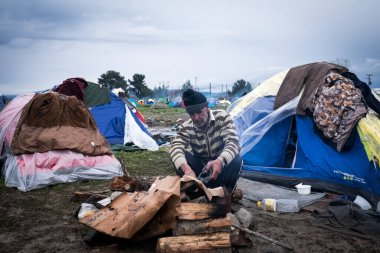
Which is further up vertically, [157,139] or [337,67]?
[337,67]

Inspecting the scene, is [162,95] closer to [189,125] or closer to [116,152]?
[116,152]

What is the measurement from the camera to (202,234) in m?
3.00

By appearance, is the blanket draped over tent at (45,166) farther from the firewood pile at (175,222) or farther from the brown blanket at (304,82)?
the brown blanket at (304,82)

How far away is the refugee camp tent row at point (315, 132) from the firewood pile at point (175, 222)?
259 centimetres

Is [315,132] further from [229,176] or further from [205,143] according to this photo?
[205,143]

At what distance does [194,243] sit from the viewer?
2902 mm

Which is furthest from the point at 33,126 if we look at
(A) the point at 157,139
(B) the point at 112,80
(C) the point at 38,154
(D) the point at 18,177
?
(B) the point at 112,80

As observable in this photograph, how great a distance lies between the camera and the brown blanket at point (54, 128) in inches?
224

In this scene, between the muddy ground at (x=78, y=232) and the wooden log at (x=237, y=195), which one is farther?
the wooden log at (x=237, y=195)

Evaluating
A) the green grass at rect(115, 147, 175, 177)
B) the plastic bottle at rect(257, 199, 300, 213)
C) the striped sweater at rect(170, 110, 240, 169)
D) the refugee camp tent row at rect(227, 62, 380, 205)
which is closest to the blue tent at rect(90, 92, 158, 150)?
the green grass at rect(115, 147, 175, 177)

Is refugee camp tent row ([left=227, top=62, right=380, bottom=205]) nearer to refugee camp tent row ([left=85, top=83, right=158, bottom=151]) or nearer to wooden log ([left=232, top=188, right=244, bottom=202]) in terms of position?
wooden log ([left=232, top=188, right=244, bottom=202])

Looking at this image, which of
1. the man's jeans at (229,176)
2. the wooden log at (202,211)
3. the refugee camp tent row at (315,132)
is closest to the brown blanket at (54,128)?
the man's jeans at (229,176)

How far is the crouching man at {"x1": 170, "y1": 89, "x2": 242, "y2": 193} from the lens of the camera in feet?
13.9

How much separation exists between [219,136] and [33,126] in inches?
146
